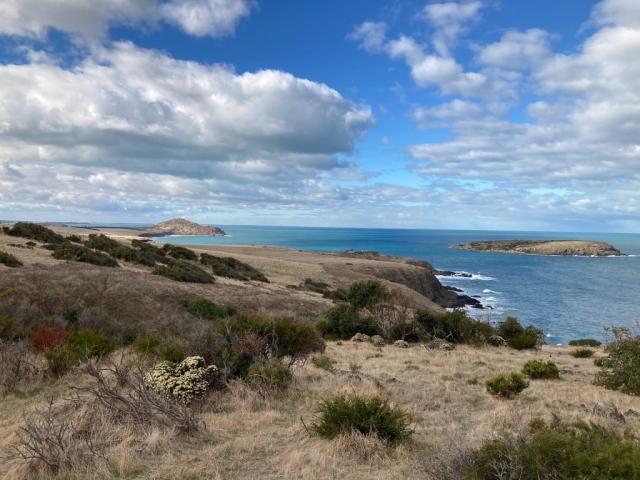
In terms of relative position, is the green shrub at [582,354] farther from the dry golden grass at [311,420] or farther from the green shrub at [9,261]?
the green shrub at [9,261]

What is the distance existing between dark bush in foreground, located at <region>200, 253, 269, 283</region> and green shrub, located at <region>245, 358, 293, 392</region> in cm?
3325

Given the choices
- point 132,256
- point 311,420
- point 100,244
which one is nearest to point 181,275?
point 132,256

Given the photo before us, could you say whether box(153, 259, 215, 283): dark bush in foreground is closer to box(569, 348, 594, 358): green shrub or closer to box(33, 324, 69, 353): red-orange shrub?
box(33, 324, 69, 353): red-orange shrub

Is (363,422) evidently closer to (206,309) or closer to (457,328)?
(206,309)

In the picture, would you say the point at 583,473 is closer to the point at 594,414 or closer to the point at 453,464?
the point at 453,464

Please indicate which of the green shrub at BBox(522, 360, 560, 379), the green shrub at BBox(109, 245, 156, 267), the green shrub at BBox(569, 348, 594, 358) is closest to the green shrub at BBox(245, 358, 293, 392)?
the green shrub at BBox(522, 360, 560, 379)

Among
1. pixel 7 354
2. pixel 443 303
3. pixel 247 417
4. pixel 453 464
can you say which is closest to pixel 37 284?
pixel 7 354

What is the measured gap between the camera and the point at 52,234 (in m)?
43.1

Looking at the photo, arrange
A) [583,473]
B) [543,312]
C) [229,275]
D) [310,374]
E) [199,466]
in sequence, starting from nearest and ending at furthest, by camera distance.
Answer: [583,473] → [199,466] → [310,374] → [229,275] → [543,312]

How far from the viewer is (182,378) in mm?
8445

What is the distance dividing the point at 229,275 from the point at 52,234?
18574 millimetres

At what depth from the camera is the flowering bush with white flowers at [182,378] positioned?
812 cm

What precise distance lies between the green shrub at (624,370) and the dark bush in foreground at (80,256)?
33.4 m

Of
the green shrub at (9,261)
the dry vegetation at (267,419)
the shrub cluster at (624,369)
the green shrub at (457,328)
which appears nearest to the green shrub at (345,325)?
the green shrub at (457,328)
